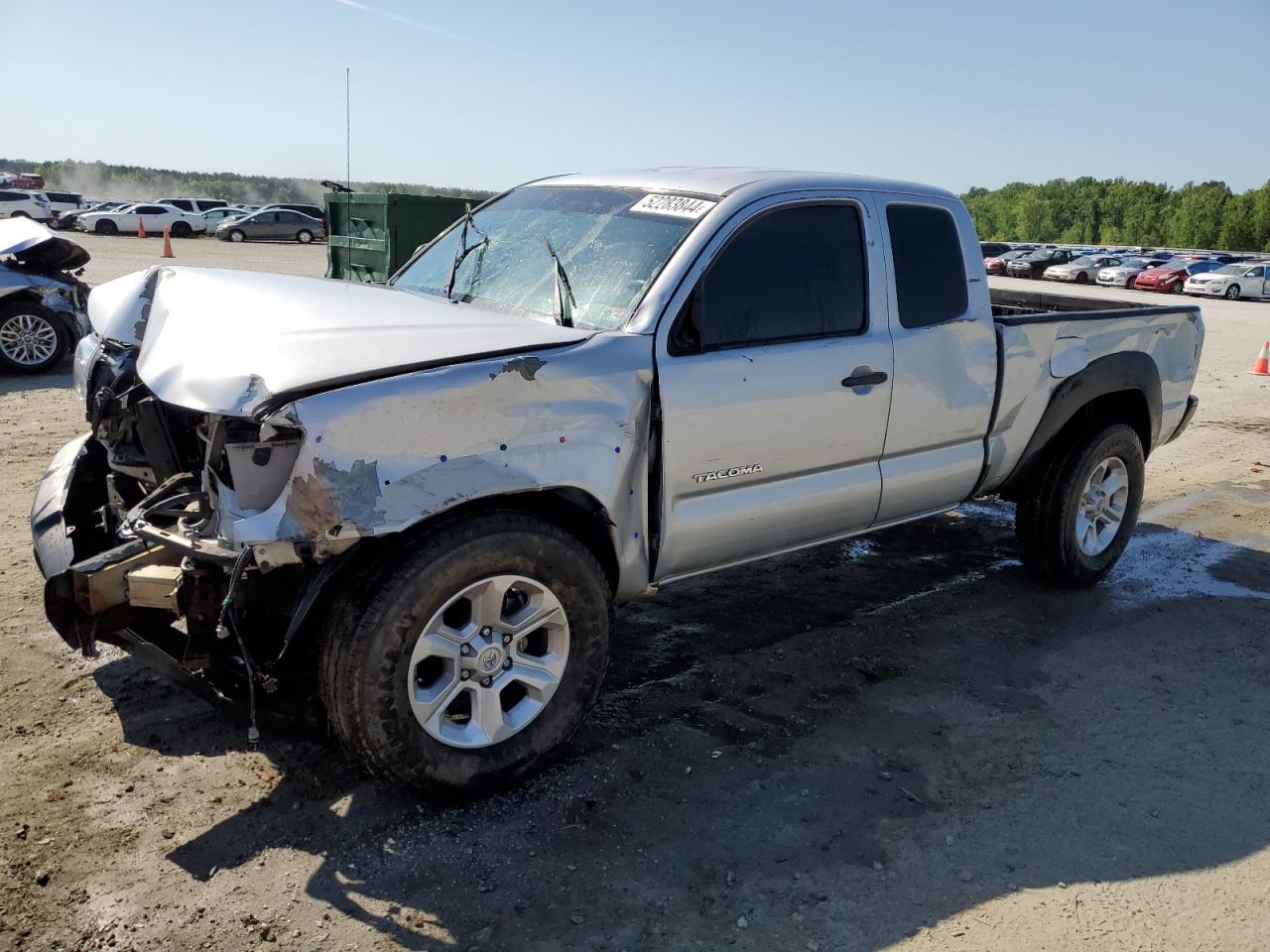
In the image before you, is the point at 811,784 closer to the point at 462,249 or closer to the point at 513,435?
the point at 513,435

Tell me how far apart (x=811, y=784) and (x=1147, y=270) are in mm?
40268

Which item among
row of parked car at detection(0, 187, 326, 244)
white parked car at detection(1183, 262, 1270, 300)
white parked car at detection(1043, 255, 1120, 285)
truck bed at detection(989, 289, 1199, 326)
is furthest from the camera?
white parked car at detection(1043, 255, 1120, 285)

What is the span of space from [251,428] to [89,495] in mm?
1399

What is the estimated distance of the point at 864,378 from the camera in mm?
4109

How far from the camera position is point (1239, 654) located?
188 inches

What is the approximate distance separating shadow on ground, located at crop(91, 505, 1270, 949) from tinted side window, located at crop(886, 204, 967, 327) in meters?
1.54

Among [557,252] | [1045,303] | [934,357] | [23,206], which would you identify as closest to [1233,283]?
[1045,303]

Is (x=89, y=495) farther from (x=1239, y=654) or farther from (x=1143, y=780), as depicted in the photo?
(x=1239, y=654)

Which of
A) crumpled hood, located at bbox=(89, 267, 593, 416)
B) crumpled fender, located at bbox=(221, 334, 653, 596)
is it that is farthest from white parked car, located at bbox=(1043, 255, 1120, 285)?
crumpled fender, located at bbox=(221, 334, 653, 596)

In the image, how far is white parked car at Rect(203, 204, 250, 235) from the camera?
4016cm

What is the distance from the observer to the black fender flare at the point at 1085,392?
506 centimetres

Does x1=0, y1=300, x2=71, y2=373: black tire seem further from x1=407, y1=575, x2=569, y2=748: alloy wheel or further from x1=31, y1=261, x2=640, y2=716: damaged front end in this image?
x1=407, y1=575, x2=569, y2=748: alloy wheel

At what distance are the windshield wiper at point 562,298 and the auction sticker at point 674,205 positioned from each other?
43cm

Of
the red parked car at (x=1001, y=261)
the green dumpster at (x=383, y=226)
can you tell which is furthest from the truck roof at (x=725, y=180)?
the red parked car at (x=1001, y=261)
